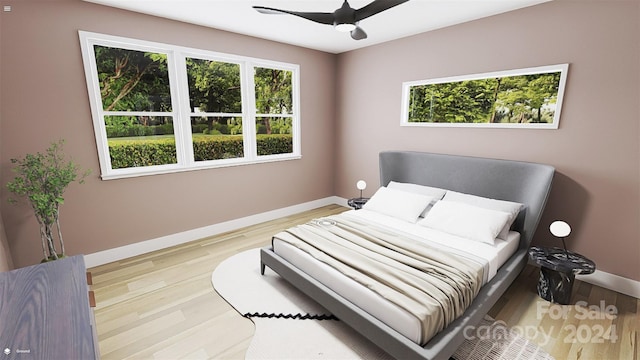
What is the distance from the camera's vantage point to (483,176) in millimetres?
3236

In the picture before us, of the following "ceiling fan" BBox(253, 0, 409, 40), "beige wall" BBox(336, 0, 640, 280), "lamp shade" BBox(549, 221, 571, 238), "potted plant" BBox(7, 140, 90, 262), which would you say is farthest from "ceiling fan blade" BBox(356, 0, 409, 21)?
"potted plant" BBox(7, 140, 90, 262)

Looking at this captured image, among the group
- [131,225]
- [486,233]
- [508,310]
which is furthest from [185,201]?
[508,310]

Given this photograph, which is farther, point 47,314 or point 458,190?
point 458,190

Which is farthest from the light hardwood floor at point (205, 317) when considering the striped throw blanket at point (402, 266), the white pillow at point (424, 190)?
the white pillow at point (424, 190)

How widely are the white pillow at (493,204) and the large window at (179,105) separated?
2.57 metres

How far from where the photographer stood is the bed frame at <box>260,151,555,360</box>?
1731 mm

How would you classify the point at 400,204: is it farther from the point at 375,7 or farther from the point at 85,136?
the point at 85,136

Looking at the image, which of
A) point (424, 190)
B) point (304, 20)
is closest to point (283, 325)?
point (424, 190)

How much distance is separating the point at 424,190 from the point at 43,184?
12.7 ft

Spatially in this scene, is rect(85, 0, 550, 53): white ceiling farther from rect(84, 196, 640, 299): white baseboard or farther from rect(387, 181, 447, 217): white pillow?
rect(84, 196, 640, 299): white baseboard

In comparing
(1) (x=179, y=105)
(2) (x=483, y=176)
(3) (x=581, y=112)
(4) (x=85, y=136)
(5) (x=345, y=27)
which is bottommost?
(2) (x=483, y=176)

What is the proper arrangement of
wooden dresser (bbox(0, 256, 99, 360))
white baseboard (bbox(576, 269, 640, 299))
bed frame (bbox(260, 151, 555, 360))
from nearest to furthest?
wooden dresser (bbox(0, 256, 99, 360)) < bed frame (bbox(260, 151, 555, 360)) < white baseboard (bbox(576, 269, 640, 299))

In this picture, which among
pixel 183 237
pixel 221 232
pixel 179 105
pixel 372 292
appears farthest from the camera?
pixel 221 232

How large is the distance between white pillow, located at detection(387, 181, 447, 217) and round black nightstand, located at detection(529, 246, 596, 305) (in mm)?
1044
